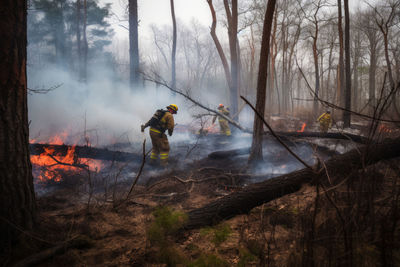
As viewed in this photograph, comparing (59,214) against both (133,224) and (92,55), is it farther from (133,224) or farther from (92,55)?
(92,55)

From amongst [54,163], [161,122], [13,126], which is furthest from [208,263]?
[161,122]

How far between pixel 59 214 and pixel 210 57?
1382 inches

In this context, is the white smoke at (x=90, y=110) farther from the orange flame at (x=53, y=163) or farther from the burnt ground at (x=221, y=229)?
the burnt ground at (x=221, y=229)

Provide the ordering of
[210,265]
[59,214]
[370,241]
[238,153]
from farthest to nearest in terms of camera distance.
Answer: [238,153], [59,214], [210,265], [370,241]

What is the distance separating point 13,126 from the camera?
2197 mm

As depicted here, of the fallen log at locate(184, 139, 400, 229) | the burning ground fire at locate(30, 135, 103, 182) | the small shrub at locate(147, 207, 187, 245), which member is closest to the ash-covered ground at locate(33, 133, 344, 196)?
the burning ground fire at locate(30, 135, 103, 182)

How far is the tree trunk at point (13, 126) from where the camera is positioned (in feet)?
7.00

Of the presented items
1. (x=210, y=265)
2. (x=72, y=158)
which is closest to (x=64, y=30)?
(x=72, y=158)

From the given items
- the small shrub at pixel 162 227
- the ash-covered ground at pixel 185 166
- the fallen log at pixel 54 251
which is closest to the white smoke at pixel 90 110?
the ash-covered ground at pixel 185 166

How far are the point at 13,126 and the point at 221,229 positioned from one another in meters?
2.56

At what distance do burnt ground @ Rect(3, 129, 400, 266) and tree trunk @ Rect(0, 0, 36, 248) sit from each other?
0.31 metres

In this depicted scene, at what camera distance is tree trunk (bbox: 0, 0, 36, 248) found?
2133 millimetres

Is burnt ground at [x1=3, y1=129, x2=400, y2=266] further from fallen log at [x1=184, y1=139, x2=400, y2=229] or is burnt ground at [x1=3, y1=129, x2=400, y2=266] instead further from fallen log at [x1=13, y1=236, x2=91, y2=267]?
fallen log at [x1=184, y1=139, x2=400, y2=229]

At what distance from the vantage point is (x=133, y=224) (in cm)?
322
